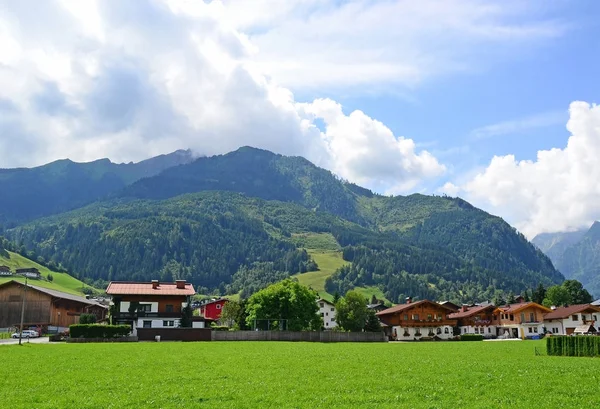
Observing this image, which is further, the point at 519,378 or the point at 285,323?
the point at 285,323

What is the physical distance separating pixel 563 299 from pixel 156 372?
164m

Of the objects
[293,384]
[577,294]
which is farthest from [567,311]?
[293,384]

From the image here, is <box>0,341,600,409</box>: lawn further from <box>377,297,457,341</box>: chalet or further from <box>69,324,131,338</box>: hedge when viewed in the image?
<box>377,297,457,341</box>: chalet

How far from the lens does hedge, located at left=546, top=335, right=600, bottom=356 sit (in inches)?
1855

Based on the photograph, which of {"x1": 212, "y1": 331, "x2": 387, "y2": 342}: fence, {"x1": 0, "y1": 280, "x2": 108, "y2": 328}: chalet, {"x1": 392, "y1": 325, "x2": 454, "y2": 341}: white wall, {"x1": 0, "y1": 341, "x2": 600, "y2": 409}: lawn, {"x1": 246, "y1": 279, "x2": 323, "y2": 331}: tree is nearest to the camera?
{"x1": 0, "y1": 341, "x2": 600, "y2": 409}: lawn

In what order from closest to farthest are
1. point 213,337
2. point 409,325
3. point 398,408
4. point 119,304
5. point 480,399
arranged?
point 398,408, point 480,399, point 213,337, point 119,304, point 409,325

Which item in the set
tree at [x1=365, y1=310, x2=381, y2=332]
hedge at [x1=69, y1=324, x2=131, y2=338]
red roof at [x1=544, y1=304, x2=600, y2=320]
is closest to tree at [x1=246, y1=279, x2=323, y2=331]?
tree at [x1=365, y1=310, x2=381, y2=332]

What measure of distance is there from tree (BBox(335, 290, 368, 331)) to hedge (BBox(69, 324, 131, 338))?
150 feet

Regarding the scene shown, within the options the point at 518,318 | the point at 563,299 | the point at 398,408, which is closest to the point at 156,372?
the point at 398,408

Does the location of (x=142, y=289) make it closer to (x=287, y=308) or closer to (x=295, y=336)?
(x=287, y=308)

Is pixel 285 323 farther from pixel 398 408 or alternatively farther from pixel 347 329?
pixel 398 408

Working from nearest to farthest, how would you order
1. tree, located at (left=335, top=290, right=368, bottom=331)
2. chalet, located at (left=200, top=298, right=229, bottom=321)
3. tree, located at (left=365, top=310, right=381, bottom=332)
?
tree, located at (left=335, top=290, right=368, bottom=331), tree, located at (left=365, top=310, right=381, bottom=332), chalet, located at (left=200, top=298, right=229, bottom=321)

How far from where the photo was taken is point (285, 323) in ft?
339

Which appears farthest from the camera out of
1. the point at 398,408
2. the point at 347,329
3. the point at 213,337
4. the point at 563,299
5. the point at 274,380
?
the point at 563,299
